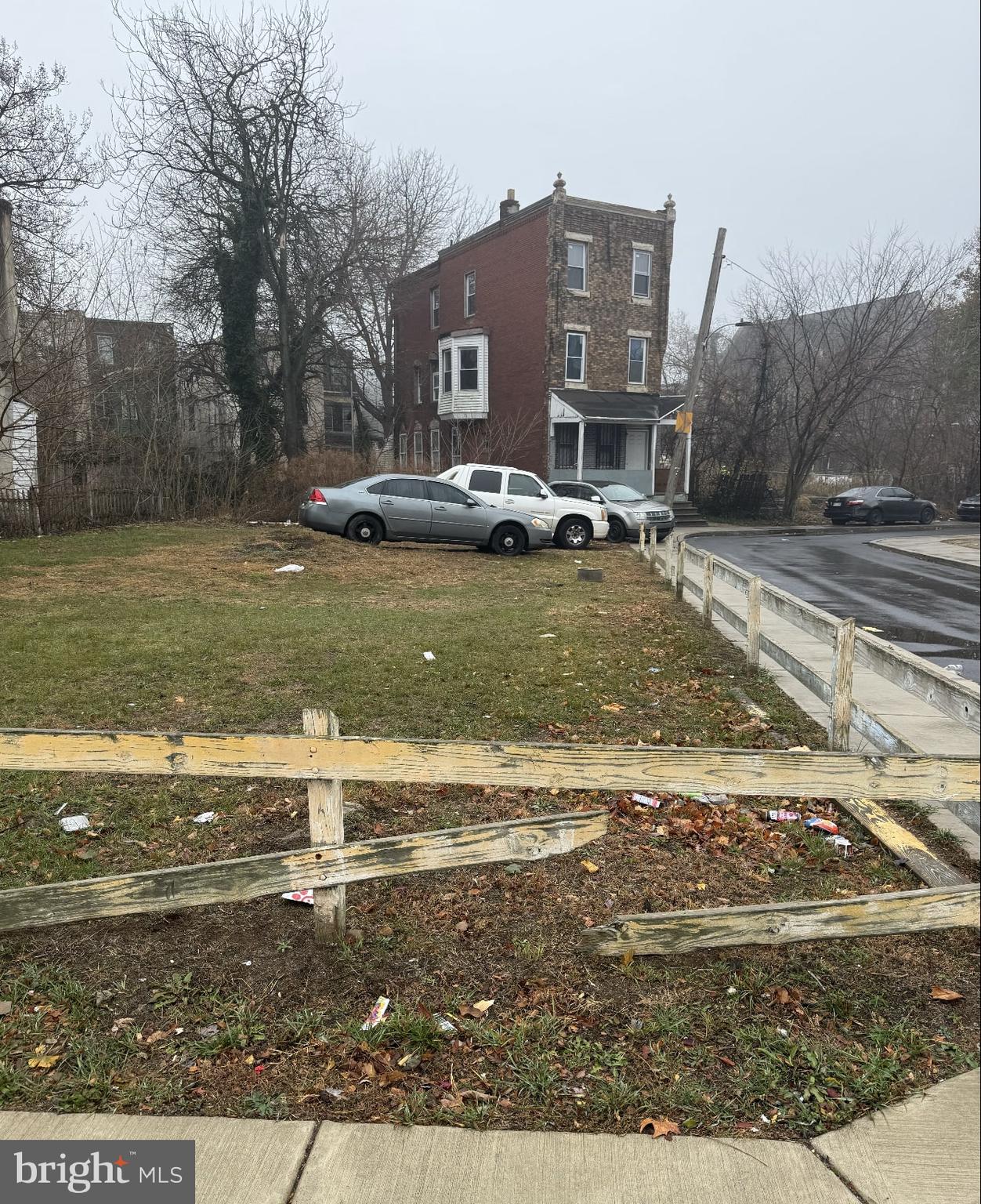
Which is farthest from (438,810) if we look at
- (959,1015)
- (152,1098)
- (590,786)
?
(959,1015)

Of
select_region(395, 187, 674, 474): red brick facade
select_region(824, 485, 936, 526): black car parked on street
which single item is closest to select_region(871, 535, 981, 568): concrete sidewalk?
select_region(824, 485, 936, 526): black car parked on street

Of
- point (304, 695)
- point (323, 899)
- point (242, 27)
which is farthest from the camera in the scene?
point (242, 27)

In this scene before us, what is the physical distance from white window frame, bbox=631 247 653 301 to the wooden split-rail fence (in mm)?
31030

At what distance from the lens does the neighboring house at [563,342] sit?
29812mm

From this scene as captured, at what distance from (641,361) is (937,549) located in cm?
1416

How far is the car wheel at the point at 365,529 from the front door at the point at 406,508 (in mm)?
228

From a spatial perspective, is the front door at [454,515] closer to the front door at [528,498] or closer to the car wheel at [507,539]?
the car wheel at [507,539]

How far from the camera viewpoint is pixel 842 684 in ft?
16.2

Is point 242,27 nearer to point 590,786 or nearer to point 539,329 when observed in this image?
point 539,329

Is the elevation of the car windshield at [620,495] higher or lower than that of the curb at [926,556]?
higher

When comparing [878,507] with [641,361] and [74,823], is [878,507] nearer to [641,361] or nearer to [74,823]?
[641,361]

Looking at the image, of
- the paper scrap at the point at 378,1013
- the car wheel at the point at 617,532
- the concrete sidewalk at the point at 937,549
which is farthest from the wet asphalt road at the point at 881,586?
the paper scrap at the point at 378,1013

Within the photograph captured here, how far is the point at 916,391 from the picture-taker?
36.7 meters

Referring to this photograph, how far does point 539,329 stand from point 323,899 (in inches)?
1155
